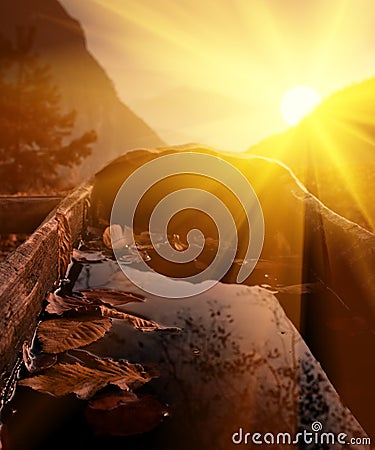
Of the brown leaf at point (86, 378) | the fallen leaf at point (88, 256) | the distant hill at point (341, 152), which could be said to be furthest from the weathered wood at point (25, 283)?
the distant hill at point (341, 152)

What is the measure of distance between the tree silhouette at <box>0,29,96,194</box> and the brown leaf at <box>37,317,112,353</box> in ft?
42.6

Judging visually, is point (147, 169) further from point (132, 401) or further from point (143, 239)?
point (132, 401)

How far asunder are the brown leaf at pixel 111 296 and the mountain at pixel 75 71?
156 ft

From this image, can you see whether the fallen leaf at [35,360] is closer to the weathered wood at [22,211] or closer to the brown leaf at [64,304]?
the brown leaf at [64,304]

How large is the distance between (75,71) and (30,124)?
186 feet

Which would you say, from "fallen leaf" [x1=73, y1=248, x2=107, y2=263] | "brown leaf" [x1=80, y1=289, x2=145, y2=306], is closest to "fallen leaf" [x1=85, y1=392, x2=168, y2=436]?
"brown leaf" [x1=80, y1=289, x2=145, y2=306]

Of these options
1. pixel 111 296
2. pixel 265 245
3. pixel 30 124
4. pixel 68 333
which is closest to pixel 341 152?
pixel 30 124

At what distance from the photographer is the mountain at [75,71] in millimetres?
50562

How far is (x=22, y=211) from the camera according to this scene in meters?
3.54

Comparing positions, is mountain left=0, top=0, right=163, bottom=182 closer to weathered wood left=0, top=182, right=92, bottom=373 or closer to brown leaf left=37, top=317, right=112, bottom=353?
weathered wood left=0, top=182, right=92, bottom=373

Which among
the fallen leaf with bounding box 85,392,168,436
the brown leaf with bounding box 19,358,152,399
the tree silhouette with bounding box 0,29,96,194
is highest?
the tree silhouette with bounding box 0,29,96,194

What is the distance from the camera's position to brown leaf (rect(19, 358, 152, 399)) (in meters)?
1.01

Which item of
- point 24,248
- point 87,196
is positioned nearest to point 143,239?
point 87,196

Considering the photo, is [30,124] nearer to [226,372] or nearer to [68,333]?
[68,333]
